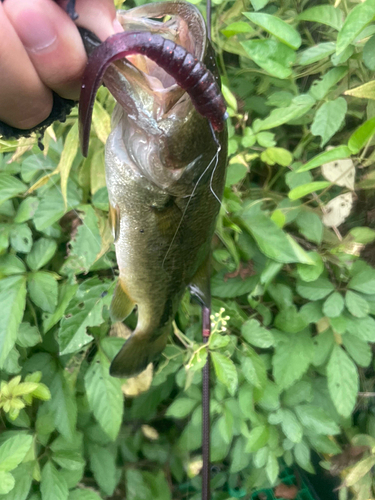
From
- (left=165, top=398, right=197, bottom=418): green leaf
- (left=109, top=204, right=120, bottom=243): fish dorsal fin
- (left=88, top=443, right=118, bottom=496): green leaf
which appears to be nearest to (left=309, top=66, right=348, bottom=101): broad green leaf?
(left=109, top=204, right=120, bottom=243): fish dorsal fin

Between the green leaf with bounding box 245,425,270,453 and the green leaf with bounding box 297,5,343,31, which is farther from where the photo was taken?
the green leaf with bounding box 245,425,270,453

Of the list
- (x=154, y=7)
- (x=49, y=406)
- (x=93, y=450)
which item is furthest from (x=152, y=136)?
(x=93, y=450)

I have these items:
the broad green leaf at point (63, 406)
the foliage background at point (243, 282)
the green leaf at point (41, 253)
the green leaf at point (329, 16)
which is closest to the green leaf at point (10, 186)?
the foliage background at point (243, 282)

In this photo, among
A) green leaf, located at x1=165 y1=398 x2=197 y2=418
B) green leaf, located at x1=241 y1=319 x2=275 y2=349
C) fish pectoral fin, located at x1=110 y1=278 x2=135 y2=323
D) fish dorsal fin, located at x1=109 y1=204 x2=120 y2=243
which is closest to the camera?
fish dorsal fin, located at x1=109 y1=204 x2=120 y2=243

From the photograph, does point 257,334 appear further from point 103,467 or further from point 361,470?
point 103,467

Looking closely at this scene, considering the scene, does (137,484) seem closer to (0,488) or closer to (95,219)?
(0,488)

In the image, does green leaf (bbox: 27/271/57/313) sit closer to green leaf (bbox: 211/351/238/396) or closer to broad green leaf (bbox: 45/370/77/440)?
broad green leaf (bbox: 45/370/77/440)
